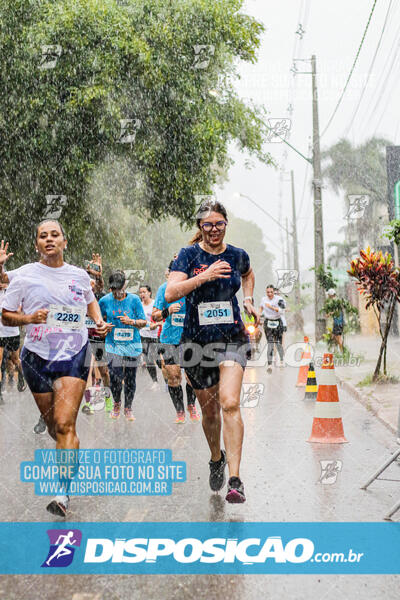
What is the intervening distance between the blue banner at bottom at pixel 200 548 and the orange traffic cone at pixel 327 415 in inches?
132

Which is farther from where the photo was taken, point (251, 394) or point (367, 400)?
point (251, 394)

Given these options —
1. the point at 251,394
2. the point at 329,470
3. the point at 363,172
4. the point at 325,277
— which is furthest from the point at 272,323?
the point at 363,172

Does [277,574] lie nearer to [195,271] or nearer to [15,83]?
[195,271]

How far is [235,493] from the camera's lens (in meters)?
A: 5.33

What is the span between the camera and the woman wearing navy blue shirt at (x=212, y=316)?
5.78m

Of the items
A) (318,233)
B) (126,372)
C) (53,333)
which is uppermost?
(318,233)

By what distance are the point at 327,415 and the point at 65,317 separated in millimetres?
3750

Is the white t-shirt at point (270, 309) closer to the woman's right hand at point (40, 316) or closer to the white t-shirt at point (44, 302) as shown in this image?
the white t-shirt at point (44, 302)

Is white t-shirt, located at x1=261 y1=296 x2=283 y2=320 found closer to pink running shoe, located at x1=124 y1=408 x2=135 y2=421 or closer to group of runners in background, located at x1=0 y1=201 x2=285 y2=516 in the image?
pink running shoe, located at x1=124 y1=408 x2=135 y2=421

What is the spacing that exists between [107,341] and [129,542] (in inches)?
218

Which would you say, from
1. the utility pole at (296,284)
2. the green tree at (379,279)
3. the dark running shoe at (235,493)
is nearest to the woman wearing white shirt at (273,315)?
the green tree at (379,279)

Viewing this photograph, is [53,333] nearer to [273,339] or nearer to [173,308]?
[173,308]

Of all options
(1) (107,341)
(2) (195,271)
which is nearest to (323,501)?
(2) (195,271)

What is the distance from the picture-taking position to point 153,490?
6465 millimetres
